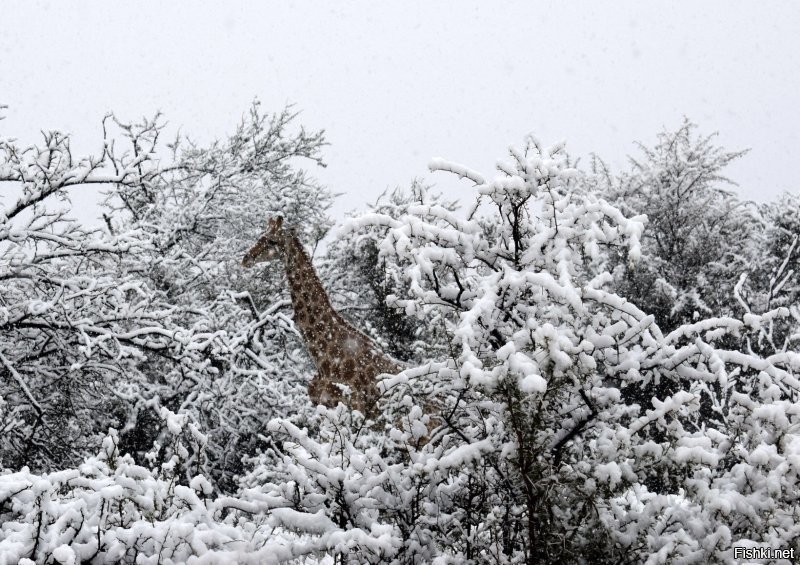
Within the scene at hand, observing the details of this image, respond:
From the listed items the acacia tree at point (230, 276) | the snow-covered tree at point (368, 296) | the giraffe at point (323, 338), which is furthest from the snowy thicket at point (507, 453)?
the snow-covered tree at point (368, 296)

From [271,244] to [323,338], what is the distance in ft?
4.17

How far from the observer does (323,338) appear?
7117mm

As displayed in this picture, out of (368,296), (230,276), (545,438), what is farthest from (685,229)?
(545,438)

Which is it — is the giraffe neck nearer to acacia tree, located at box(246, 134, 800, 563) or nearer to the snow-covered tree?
acacia tree, located at box(246, 134, 800, 563)

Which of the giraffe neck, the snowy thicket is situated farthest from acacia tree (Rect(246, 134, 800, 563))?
the giraffe neck

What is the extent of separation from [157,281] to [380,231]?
27.6ft

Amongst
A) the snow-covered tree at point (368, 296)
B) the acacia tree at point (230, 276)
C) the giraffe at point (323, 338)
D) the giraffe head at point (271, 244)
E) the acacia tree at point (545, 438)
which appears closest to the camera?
the acacia tree at point (545, 438)

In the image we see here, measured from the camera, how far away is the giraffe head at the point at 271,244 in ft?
24.4

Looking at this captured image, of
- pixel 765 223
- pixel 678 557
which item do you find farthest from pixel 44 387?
pixel 765 223

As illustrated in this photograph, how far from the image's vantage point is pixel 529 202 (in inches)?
156

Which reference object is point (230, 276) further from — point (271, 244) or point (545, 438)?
point (545, 438)

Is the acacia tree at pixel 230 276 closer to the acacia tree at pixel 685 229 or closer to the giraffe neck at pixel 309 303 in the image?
the giraffe neck at pixel 309 303

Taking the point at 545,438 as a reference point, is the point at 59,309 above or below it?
above

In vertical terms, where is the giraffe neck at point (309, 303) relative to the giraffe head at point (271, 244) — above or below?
below
